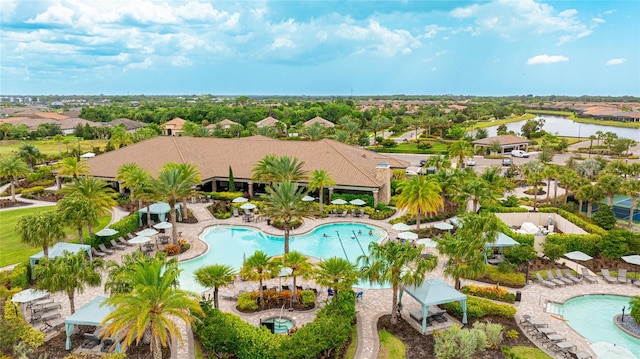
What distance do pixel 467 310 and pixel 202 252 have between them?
62.3 ft

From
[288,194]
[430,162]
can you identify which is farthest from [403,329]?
[430,162]

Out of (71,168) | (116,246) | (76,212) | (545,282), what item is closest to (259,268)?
(76,212)

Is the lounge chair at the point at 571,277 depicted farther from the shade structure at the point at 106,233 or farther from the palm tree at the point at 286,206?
the shade structure at the point at 106,233

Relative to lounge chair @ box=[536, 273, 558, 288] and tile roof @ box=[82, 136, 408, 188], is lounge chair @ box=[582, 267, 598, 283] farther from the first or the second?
tile roof @ box=[82, 136, 408, 188]

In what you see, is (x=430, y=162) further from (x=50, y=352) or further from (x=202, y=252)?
(x=50, y=352)

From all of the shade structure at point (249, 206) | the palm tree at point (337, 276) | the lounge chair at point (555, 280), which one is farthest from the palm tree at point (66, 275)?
the lounge chair at point (555, 280)

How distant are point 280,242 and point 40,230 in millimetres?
16567

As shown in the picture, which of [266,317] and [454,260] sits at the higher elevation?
[454,260]

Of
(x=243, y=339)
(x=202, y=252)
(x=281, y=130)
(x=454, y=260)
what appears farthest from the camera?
(x=281, y=130)

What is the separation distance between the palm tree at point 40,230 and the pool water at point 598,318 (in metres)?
29.9

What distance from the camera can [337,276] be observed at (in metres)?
21.5

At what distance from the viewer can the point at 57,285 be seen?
19.6 m

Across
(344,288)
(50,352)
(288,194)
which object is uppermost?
(288,194)

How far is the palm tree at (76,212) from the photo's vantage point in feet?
92.4
